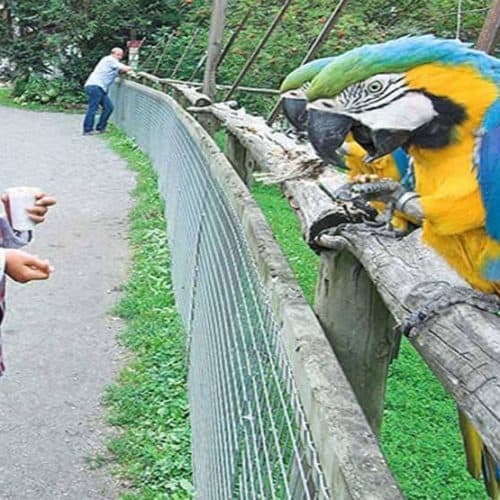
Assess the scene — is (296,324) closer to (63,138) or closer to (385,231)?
(385,231)

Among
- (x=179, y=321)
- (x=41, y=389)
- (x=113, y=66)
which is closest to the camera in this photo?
(x=41, y=389)

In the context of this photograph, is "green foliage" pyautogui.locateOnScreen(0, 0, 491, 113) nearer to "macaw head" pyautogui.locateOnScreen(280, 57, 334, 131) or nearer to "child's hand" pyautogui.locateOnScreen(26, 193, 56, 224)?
"macaw head" pyautogui.locateOnScreen(280, 57, 334, 131)

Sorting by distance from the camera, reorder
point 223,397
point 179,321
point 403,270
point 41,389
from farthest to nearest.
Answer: point 179,321 < point 41,389 < point 223,397 < point 403,270

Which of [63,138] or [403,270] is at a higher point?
[403,270]

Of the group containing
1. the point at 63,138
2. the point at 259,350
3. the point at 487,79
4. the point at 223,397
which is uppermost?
the point at 487,79

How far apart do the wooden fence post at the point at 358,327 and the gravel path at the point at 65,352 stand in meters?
1.15

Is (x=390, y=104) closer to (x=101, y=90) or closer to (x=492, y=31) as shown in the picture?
(x=492, y=31)

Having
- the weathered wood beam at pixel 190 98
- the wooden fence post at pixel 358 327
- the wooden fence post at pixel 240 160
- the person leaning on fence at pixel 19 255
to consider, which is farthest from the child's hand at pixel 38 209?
the weathered wood beam at pixel 190 98

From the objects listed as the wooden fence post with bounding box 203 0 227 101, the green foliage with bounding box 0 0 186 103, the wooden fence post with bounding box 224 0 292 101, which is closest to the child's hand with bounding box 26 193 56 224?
the wooden fence post with bounding box 224 0 292 101

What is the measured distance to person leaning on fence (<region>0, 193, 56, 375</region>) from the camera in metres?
2.27

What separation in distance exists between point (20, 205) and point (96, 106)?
35.2ft

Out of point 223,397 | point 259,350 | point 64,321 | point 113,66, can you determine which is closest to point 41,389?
point 64,321

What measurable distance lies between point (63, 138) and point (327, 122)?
10.9 metres

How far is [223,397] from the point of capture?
2.23m
